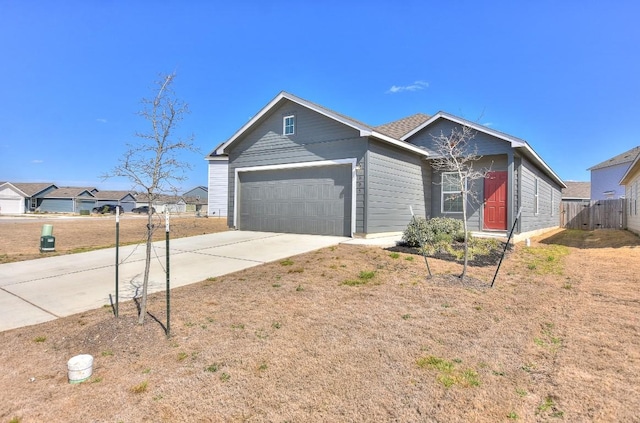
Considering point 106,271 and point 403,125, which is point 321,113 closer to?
point 403,125

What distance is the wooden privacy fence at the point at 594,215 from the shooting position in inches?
735

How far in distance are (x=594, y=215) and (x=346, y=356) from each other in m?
23.0

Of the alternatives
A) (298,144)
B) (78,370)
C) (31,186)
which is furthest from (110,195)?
(78,370)

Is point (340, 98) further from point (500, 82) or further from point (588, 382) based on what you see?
point (588, 382)

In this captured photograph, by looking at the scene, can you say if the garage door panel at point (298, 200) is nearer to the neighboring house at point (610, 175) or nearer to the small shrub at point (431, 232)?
the small shrub at point (431, 232)

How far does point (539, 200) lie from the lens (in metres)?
14.8

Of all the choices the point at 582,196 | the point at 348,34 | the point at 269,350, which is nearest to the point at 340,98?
the point at 348,34

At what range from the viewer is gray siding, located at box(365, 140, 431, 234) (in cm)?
1054

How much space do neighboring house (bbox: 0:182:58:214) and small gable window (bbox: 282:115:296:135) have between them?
6194cm

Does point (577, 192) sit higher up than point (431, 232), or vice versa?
point (577, 192)

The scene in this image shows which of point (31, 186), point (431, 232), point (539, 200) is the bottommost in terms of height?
point (431, 232)

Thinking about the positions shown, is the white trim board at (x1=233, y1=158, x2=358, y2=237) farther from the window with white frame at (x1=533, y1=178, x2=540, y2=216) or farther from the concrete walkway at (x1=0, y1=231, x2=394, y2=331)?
the window with white frame at (x1=533, y1=178, x2=540, y2=216)

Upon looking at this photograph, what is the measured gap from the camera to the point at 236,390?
265cm

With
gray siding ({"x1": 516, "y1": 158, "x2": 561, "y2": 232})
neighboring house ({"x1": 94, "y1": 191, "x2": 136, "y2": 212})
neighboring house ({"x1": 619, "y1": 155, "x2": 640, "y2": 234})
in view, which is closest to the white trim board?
gray siding ({"x1": 516, "y1": 158, "x2": 561, "y2": 232})
